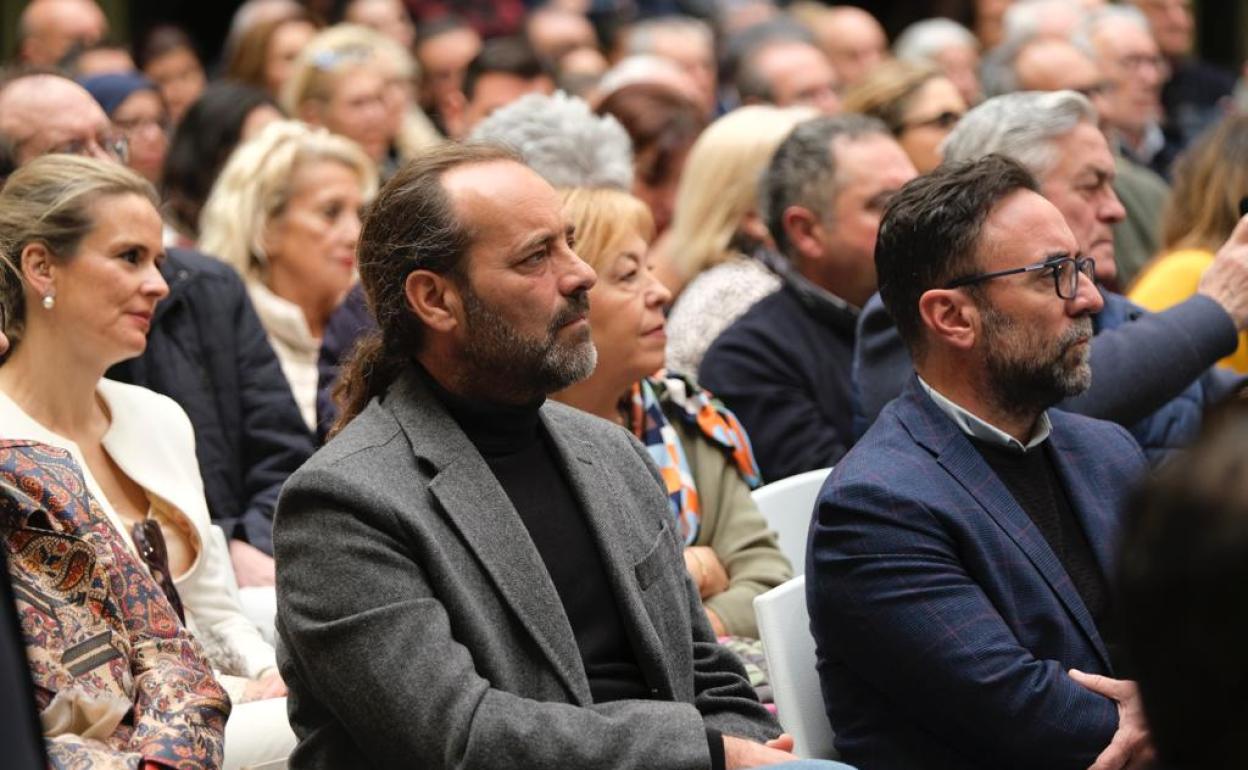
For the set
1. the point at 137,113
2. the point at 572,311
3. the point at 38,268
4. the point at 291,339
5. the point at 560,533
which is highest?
the point at 572,311

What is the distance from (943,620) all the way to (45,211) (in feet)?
5.96

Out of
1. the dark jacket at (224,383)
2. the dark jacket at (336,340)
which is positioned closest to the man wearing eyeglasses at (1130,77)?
the dark jacket at (336,340)

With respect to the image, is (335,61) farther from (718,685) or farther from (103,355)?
(718,685)

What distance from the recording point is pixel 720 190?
486cm

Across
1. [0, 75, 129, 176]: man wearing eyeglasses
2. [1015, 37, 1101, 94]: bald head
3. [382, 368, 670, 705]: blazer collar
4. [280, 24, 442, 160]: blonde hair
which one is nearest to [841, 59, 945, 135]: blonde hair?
[1015, 37, 1101, 94]: bald head

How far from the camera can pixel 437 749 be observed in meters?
2.30

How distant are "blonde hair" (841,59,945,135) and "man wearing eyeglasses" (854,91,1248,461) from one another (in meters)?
1.19

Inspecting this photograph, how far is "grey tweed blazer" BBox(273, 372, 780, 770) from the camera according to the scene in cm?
230

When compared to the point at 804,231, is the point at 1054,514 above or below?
above

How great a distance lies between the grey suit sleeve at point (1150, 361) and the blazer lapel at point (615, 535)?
1.32m

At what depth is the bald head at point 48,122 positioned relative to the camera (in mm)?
4098

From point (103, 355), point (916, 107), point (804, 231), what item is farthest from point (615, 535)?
point (916, 107)

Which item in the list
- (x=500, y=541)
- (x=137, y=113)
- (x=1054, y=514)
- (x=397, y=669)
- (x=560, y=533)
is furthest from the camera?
(x=137, y=113)

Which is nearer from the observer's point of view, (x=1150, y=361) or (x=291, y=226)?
(x=1150, y=361)
